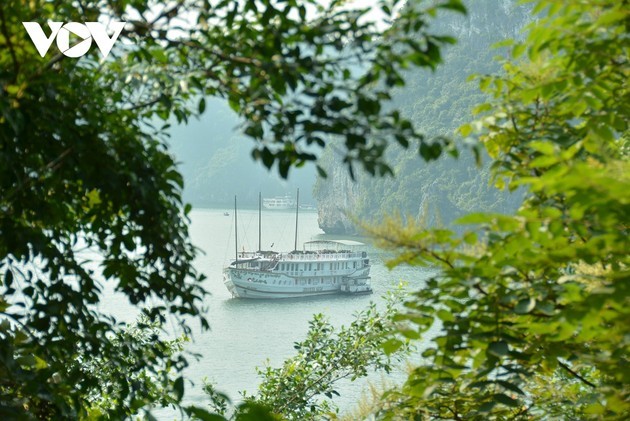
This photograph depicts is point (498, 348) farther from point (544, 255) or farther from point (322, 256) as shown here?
point (322, 256)

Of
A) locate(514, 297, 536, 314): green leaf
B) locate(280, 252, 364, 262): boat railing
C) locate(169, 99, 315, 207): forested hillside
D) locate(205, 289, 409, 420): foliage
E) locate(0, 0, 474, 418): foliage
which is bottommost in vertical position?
locate(280, 252, 364, 262): boat railing

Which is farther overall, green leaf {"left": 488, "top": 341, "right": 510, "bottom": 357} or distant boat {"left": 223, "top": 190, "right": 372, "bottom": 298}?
distant boat {"left": 223, "top": 190, "right": 372, "bottom": 298}

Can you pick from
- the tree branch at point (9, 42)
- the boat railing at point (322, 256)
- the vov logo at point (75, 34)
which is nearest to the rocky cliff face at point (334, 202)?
the boat railing at point (322, 256)

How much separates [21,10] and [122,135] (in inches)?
15.2

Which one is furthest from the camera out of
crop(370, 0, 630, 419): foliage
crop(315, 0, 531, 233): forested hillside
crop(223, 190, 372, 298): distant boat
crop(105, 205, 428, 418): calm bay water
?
crop(315, 0, 531, 233): forested hillside

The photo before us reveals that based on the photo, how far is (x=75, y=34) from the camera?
6.00 feet

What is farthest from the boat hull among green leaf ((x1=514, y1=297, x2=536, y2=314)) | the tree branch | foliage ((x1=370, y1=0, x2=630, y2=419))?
green leaf ((x1=514, y1=297, x2=536, y2=314))

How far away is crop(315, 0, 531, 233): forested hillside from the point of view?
4753cm

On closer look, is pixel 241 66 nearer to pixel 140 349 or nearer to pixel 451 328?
pixel 451 328

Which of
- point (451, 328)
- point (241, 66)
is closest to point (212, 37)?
point (241, 66)

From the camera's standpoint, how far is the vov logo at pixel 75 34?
1.69 metres

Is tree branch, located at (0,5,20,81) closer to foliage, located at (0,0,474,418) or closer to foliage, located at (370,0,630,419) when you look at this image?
foliage, located at (0,0,474,418)

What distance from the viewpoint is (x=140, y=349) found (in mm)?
2180

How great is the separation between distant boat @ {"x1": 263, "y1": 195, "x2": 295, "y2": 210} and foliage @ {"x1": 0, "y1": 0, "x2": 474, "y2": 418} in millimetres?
71111
